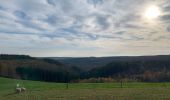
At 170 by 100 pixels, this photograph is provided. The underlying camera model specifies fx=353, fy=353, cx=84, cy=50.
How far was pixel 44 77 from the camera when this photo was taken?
117250mm

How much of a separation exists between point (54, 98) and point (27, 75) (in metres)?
91.6

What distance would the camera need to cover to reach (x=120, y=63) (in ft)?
448

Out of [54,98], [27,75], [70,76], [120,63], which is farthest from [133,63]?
[54,98]

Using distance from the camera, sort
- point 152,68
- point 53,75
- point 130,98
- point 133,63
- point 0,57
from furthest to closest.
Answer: point 0,57, point 133,63, point 152,68, point 53,75, point 130,98

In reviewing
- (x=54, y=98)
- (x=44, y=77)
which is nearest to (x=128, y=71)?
(x=44, y=77)

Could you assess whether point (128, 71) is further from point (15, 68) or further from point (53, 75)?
point (15, 68)

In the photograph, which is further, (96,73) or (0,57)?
(0,57)

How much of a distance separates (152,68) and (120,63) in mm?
14064

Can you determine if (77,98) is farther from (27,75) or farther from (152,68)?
(152,68)

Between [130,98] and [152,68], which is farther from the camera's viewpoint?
[152,68]

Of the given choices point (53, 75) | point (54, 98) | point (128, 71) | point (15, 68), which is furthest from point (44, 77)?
point (54, 98)

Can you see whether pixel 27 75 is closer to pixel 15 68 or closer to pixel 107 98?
pixel 15 68

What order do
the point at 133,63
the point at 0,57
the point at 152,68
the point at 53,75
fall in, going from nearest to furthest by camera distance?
1. the point at 53,75
2. the point at 152,68
3. the point at 133,63
4. the point at 0,57

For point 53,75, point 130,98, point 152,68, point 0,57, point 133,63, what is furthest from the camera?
point 0,57
